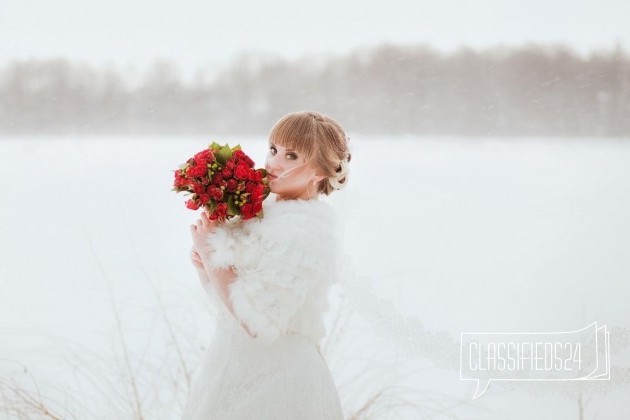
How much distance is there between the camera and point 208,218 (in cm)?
170

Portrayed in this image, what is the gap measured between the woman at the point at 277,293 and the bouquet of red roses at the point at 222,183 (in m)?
0.07

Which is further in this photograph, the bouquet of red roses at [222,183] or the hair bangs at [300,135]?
the hair bangs at [300,135]

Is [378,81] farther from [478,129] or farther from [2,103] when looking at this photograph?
[2,103]

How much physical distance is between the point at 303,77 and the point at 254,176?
123cm

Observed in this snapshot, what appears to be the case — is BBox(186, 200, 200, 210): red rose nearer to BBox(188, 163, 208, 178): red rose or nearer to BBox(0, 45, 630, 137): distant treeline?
BBox(188, 163, 208, 178): red rose

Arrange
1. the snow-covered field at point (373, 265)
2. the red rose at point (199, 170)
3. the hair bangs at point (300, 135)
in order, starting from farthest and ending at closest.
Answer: the snow-covered field at point (373, 265), the hair bangs at point (300, 135), the red rose at point (199, 170)

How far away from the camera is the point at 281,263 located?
5.29 feet

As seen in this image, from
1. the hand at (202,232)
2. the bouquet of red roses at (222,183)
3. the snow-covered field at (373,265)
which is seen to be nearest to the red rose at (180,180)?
the bouquet of red roses at (222,183)

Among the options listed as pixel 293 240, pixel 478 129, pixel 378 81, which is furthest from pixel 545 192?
pixel 293 240

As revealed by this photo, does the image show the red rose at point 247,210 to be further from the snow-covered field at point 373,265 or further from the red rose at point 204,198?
the snow-covered field at point 373,265

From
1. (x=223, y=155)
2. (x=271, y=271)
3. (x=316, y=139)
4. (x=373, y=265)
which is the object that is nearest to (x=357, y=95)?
(x=373, y=265)

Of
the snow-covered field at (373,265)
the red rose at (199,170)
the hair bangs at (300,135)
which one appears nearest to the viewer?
the red rose at (199,170)

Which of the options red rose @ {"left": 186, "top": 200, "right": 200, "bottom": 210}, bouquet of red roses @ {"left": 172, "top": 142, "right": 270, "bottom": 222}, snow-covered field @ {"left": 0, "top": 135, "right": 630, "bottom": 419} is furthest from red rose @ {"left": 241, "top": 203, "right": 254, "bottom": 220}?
snow-covered field @ {"left": 0, "top": 135, "right": 630, "bottom": 419}

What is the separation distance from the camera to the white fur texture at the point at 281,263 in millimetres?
1602
